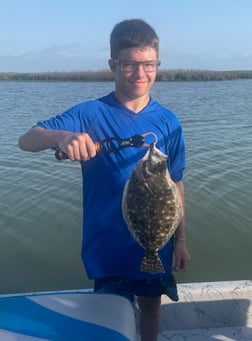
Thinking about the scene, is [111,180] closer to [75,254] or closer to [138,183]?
[138,183]

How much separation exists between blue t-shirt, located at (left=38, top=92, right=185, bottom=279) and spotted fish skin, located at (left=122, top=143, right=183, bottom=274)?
265 mm

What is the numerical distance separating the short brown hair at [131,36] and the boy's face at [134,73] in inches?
1.4

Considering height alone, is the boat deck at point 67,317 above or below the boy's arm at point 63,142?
below

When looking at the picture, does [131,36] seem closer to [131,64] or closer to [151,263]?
[131,64]

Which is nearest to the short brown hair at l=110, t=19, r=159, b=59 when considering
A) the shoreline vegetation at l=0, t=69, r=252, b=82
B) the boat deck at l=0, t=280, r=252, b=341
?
the boat deck at l=0, t=280, r=252, b=341

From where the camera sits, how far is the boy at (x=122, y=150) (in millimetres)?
2639

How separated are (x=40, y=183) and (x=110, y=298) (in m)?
7.94

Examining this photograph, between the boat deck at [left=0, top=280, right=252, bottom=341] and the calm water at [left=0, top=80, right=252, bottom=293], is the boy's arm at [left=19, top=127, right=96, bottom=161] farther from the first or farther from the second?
the calm water at [left=0, top=80, right=252, bottom=293]

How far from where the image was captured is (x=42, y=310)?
2764 millimetres

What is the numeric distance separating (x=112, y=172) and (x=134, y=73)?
2.25 feet

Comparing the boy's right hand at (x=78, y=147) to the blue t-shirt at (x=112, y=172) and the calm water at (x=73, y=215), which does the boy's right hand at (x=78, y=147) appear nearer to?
the blue t-shirt at (x=112, y=172)

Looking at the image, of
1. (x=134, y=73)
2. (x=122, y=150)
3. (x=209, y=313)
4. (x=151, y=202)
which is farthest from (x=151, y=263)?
(x=209, y=313)

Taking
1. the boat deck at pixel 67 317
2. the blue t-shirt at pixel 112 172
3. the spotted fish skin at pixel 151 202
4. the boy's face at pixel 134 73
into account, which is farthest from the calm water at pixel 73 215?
the boy's face at pixel 134 73

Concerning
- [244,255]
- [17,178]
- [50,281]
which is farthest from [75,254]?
[17,178]
